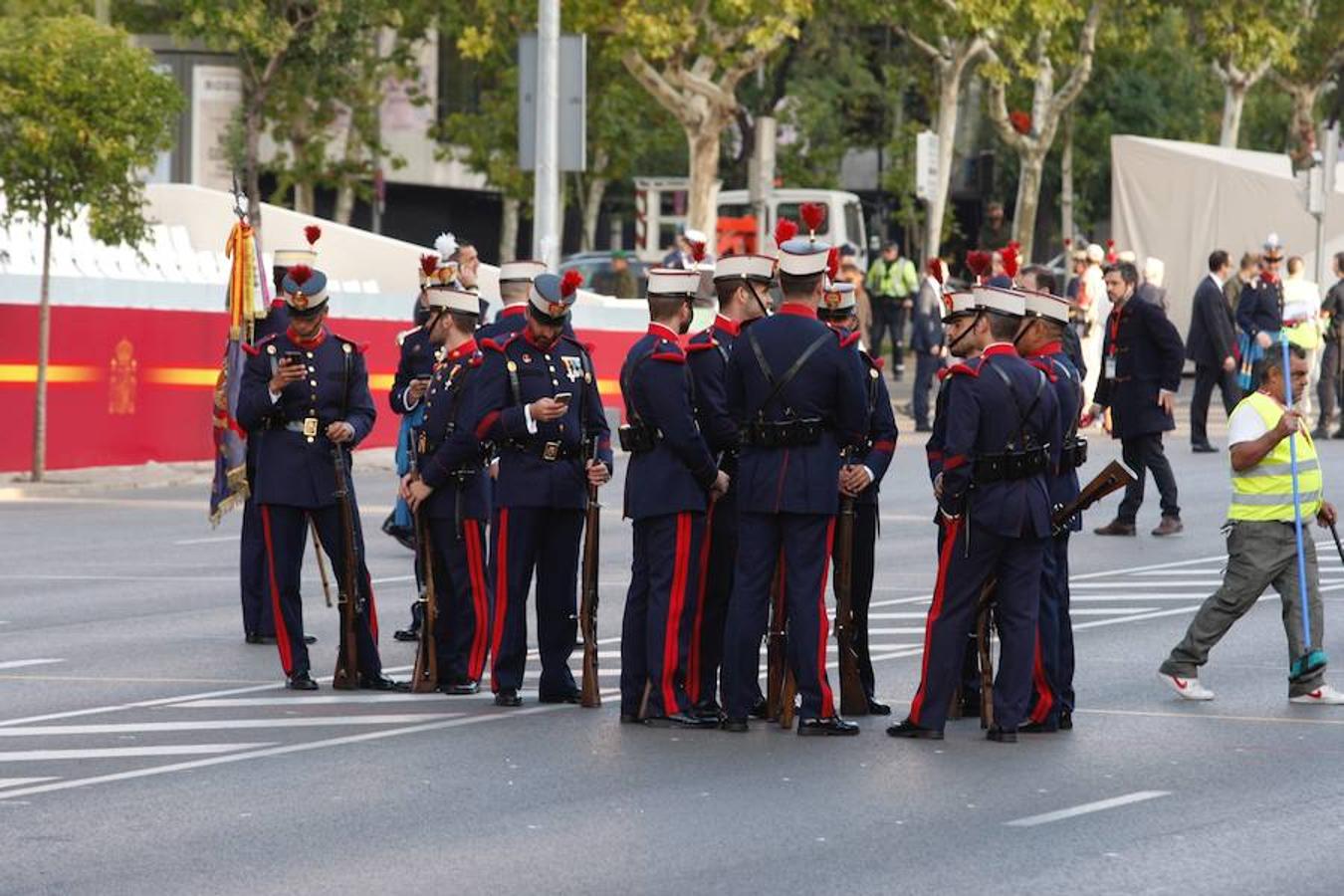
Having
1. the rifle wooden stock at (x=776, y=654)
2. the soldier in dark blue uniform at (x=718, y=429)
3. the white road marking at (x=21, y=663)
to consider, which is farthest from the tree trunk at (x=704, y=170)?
the rifle wooden stock at (x=776, y=654)

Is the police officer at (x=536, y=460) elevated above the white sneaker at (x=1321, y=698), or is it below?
above

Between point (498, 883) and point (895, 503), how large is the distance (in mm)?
14412

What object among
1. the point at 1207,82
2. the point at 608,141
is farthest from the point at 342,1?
the point at 1207,82

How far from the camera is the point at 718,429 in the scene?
11.4 meters

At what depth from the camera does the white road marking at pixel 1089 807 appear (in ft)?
31.2

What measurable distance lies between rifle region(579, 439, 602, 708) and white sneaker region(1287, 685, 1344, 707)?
3.02 m

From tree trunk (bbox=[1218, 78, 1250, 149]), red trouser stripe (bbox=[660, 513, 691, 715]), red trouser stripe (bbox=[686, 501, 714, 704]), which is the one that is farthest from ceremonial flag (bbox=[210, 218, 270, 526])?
tree trunk (bbox=[1218, 78, 1250, 149])

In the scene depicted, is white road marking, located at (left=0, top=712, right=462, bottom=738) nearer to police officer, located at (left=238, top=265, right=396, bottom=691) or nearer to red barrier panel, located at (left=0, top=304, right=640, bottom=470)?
police officer, located at (left=238, top=265, right=396, bottom=691)

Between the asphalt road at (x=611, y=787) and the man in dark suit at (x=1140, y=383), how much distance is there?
175 inches

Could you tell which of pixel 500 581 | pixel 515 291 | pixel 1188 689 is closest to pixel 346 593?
pixel 500 581

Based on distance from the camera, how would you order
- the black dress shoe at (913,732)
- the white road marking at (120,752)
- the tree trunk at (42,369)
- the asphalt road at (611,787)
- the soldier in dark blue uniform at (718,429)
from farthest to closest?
the tree trunk at (42,369) → the soldier in dark blue uniform at (718,429) → the black dress shoe at (913,732) → the white road marking at (120,752) → the asphalt road at (611,787)

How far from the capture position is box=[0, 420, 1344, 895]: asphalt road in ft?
28.7

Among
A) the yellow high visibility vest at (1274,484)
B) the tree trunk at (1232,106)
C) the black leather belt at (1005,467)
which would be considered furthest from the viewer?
the tree trunk at (1232,106)

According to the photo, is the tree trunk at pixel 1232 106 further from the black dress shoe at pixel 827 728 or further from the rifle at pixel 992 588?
the black dress shoe at pixel 827 728
